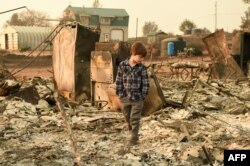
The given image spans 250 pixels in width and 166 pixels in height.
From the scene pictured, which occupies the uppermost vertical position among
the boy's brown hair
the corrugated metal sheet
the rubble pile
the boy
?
the corrugated metal sheet

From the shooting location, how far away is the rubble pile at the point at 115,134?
5727 mm

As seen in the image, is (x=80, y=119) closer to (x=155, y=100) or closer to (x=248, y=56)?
(x=155, y=100)

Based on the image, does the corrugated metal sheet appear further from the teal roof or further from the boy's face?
the boy's face

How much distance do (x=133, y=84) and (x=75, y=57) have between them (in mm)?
4993

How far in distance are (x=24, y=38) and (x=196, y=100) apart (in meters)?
39.7

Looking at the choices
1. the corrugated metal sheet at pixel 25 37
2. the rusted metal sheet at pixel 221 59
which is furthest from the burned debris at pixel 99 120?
the corrugated metal sheet at pixel 25 37

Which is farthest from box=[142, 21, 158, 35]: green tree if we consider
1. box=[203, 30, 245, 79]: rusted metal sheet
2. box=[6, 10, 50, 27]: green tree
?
box=[203, 30, 245, 79]: rusted metal sheet

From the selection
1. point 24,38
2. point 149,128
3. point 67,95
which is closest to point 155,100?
point 149,128

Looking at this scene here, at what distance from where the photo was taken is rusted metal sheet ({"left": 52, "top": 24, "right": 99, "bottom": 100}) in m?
10.9

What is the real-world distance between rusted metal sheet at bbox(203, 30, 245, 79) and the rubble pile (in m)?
6.26

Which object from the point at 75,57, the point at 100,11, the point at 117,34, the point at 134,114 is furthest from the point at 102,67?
the point at 100,11

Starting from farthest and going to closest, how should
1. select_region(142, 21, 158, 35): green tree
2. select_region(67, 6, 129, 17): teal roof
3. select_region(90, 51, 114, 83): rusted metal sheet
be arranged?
select_region(142, 21, 158, 35): green tree
select_region(67, 6, 129, 17): teal roof
select_region(90, 51, 114, 83): rusted metal sheet

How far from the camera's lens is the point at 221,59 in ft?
55.9

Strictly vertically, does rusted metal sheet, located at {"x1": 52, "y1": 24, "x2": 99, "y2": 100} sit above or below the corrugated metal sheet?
below
